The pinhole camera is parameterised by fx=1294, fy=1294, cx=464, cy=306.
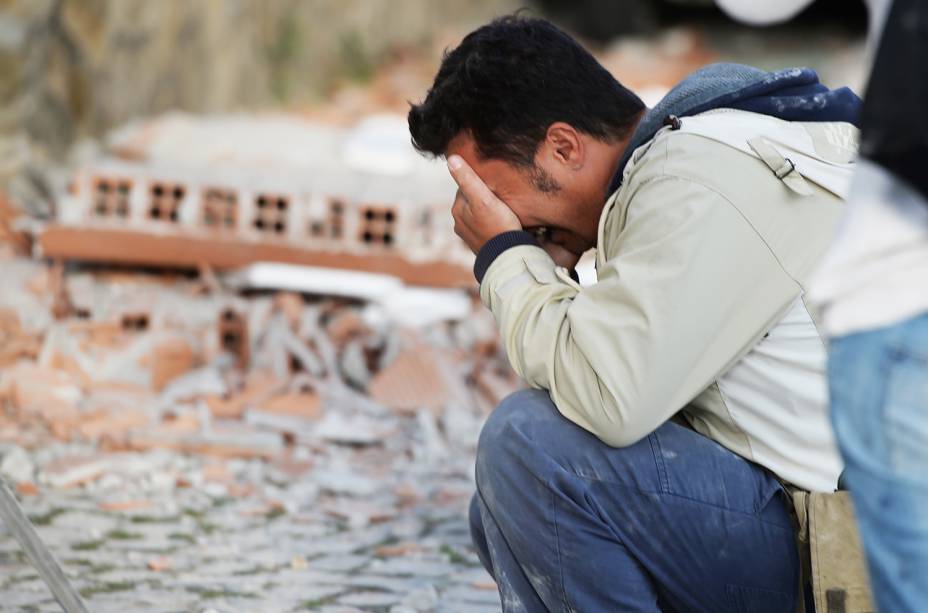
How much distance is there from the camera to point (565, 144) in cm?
291

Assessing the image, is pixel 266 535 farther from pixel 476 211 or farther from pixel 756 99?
pixel 756 99

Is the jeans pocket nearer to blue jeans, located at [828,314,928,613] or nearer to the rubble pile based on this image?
blue jeans, located at [828,314,928,613]

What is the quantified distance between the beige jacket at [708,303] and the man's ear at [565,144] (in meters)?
0.24

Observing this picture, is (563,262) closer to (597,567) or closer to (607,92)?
(607,92)

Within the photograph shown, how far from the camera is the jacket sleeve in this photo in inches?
93.9

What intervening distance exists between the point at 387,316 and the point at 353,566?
2.96 metres

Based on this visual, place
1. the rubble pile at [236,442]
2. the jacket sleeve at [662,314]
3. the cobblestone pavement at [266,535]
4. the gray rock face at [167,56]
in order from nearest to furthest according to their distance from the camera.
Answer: the jacket sleeve at [662,314] → the cobblestone pavement at [266,535] → the rubble pile at [236,442] → the gray rock face at [167,56]

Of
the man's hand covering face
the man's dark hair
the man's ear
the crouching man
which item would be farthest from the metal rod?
the man's ear

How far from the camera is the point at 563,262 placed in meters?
3.07

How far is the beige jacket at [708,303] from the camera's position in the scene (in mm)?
2400

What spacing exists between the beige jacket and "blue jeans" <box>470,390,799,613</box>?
7cm

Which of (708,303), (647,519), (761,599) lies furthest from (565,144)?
(761,599)

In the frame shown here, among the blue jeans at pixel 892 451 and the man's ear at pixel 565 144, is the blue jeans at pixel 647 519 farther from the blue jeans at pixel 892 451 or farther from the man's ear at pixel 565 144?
the blue jeans at pixel 892 451

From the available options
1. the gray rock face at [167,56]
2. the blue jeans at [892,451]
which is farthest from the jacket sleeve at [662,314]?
the gray rock face at [167,56]
